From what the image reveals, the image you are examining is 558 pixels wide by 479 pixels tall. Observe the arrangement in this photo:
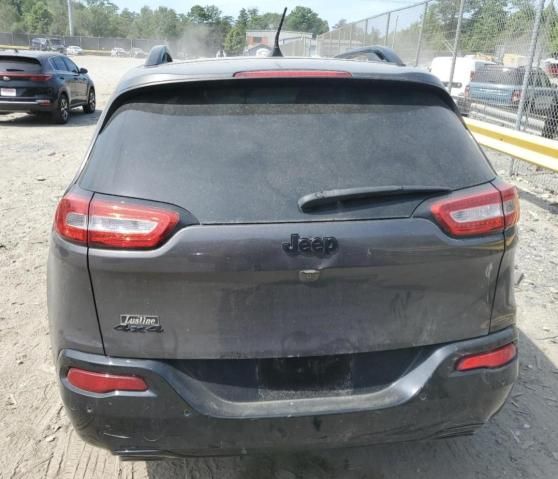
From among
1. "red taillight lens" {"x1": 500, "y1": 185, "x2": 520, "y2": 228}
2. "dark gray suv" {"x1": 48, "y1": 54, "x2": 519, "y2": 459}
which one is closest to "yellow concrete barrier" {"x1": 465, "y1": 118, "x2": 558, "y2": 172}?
"red taillight lens" {"x1": 500, "y1": 185, "x2": 520, "y2": 228}

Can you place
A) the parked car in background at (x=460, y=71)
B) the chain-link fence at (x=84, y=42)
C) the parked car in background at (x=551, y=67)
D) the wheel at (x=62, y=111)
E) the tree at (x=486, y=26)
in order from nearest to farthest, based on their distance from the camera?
the parked car in background at (x=551, y=67) → the tree at (x=486, y=26) → the parked car in background at (x=460, y=71) → the wheel at (x=62, y=111) → the chain-link fence at (x=84, y=42)

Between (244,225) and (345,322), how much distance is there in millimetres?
503

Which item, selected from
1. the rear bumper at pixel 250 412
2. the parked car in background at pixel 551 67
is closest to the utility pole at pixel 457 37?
the parked car in background at pixel 551 67

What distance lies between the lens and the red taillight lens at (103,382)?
1.85m

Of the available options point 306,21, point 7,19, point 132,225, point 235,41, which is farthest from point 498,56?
point 306,21

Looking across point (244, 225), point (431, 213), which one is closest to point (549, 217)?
point (431, 213)

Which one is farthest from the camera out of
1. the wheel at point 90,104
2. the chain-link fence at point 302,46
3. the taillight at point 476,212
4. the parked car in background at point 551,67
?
the chain-link fence at point 302,46

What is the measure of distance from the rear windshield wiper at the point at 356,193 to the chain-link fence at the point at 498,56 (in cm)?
717

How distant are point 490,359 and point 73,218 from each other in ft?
5.42

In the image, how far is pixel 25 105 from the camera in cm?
1278

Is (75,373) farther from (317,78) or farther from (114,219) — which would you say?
(317,78)

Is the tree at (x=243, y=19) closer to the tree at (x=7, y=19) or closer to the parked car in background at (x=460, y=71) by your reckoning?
the tree at (x=7, y=19)

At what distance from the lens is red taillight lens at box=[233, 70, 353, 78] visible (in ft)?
6.57

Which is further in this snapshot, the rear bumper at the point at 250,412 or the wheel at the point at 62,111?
the wheel at the point at 62,111
